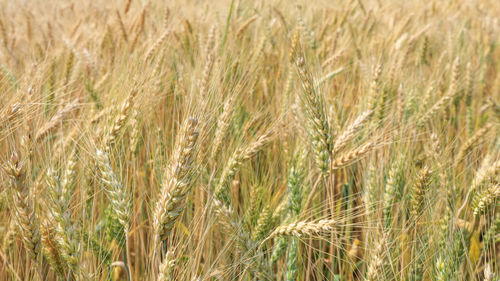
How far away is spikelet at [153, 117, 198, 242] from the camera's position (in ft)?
2.87

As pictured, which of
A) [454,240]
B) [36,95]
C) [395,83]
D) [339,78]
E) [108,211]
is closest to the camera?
[454,240]

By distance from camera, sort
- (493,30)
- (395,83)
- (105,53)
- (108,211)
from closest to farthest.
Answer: (108,211), (395,83), (105,53), (493,30)

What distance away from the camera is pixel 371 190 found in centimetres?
133

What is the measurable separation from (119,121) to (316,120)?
0.53 meters

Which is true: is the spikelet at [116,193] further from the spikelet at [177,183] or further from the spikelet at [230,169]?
the spikelet at [230,169]

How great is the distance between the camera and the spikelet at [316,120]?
113cm

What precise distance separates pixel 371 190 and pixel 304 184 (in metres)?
0.22

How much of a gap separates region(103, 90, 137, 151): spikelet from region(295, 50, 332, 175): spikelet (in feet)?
1.55

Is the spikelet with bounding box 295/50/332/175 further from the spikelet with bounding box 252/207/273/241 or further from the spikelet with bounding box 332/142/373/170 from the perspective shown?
the spikelet with bounding box 252/207/273/241

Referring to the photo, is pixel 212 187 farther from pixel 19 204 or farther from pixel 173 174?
pixel 19 204

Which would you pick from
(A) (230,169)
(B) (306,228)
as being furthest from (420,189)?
(A) (230,169)

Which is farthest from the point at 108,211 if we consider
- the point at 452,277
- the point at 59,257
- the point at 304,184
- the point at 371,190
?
the point at 452,277

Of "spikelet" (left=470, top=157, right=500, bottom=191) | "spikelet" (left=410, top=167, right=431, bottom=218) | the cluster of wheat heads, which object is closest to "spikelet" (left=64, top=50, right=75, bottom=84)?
the cluster of wheat heads

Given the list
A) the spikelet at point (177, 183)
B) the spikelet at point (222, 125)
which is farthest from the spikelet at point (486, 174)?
the spikelet at point (177, 183)
